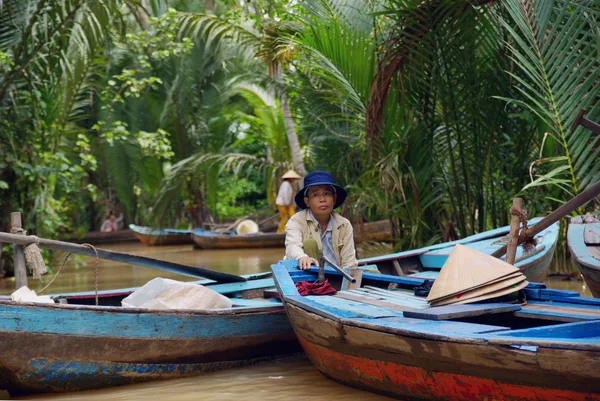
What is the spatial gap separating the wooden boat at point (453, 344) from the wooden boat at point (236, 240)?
10.7 metres

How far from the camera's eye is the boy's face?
530cm

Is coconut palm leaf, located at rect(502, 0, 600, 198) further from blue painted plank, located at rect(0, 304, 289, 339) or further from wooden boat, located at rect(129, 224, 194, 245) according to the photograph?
wooden boat, located at rect(129, 224, 194, 245)

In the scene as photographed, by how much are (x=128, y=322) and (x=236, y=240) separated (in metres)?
11.3

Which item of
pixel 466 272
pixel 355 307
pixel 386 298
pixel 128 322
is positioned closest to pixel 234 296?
pixel 128 322

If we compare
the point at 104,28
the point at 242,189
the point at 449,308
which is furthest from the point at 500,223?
the point at 242,189

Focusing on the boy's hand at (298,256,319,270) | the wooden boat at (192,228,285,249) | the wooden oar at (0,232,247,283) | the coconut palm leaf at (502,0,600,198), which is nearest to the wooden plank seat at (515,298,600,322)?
the boy's hand at (298,256,319,270)

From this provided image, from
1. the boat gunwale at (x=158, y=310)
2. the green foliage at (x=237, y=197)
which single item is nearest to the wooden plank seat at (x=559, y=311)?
the boat gunwale at (x=158, y=310)

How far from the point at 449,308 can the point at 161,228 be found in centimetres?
1266

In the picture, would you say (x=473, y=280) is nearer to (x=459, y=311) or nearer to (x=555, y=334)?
(x=459, y=311)

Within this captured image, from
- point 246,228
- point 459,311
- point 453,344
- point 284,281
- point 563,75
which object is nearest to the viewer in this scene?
point 453,344

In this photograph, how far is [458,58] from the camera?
24.1 ft

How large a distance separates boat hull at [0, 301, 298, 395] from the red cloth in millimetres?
217

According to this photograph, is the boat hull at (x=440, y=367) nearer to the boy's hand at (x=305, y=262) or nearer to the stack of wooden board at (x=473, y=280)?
the stack of wooden board at (x=473, y=280)

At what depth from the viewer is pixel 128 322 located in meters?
4.34
